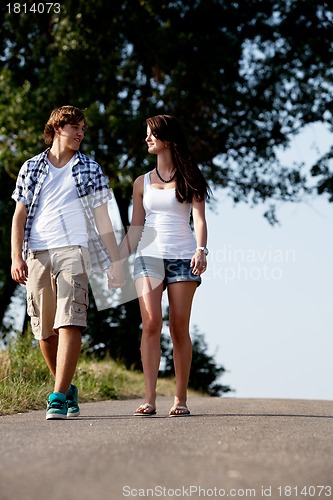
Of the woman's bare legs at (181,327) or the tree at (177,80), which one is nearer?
the woman's bare legs at (181,327)

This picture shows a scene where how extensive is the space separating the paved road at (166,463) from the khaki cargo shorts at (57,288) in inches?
52.0

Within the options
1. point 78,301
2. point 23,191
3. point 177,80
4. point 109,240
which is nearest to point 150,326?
point 78,301

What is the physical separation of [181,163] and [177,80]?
1055 cm

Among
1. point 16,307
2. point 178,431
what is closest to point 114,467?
point 178,431

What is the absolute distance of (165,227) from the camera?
6.44m

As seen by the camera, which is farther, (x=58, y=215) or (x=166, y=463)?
(x=58, y=215)

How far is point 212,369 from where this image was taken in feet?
62.4

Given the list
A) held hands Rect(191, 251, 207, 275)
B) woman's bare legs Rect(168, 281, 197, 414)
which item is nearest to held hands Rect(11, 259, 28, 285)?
woman's bare legs Rect(168, 281, 197, 414)

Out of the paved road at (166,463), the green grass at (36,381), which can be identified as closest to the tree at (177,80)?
the green grass at (36,381)

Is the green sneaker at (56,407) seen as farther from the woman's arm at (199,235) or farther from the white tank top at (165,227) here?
the woman's arm at (199,235)

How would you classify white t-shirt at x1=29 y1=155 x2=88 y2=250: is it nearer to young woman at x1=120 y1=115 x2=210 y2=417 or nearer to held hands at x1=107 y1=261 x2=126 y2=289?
held hands at x1=107 y1=261 x2=126 y2=289

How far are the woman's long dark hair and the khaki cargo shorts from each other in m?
0.92

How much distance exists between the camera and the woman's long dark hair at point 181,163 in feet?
21.4

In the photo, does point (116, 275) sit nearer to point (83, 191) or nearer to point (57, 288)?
point (57, 288)
